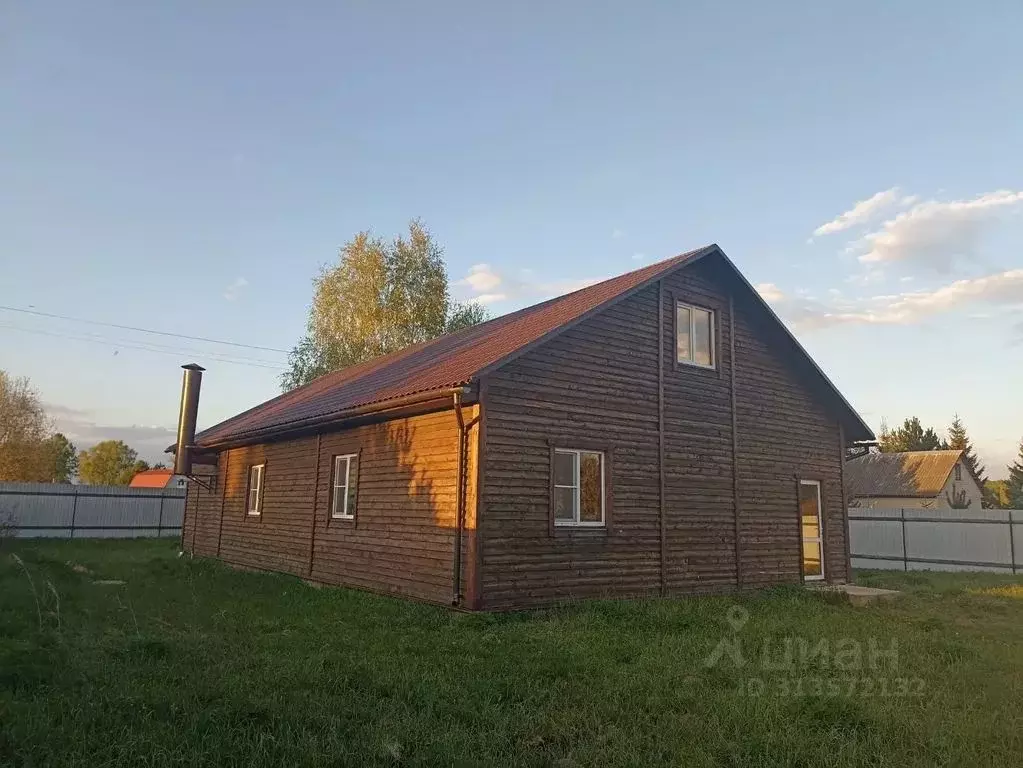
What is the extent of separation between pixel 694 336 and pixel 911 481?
33269 mm

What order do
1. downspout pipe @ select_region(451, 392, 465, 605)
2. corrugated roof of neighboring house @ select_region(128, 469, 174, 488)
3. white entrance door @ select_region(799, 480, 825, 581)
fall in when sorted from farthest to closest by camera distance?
corrugated roof of neighboring house @ select_region(128, 469, 174, 488)
white entrance door @ select_region(799, 480, 825, 581)
downspout pipe @ select_region(451, 392, 465, 605)

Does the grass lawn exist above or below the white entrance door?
below

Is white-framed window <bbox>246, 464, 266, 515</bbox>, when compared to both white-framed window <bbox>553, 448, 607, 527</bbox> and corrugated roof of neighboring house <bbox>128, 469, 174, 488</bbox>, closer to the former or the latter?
white-framed window <bbox>553, 448, 607, 527</bbox>

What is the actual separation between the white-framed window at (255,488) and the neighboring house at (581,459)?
6.0 inches

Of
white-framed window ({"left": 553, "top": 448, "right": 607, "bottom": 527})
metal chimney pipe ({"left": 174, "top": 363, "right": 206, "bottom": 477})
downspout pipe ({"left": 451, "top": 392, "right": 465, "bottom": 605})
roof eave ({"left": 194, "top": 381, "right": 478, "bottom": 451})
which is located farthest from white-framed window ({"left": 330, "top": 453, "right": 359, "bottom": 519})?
metal chimney pipe ({"left": 174, "top": 363, "right": 206, "bottom": 477})

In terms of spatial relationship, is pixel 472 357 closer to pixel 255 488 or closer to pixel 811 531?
pixel 255 488

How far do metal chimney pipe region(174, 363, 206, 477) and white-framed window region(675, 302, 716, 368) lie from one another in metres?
13.0

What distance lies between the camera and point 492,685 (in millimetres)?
6352

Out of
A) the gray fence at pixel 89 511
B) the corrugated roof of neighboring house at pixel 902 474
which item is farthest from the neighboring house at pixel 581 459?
the corrugated roof of neighboring house at pixel 902 474

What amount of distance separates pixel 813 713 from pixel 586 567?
6080 mm

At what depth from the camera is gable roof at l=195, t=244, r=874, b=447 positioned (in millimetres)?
11508

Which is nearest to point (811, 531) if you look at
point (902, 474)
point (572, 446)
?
point (572, 446)

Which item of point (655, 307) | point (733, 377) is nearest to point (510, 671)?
point (655, 307)

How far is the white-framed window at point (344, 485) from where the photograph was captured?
13992 millimetres
